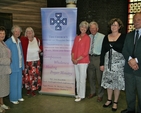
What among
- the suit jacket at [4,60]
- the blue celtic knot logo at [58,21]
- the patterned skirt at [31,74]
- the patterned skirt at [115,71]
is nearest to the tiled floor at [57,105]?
the patterned skirt at [31,74]

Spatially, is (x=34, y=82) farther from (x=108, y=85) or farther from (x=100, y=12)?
(x=100, y=12)

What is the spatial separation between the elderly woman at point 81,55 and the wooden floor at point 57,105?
23 centimetres

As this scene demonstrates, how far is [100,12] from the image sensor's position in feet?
20.7

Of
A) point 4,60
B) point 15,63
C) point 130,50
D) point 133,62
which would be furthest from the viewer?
point 15,63

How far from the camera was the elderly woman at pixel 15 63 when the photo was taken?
3412 mm

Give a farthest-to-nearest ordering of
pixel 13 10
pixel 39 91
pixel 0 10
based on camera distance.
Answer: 1. pixel 13 10
2. pixel 0 10
3. pixel 39 91

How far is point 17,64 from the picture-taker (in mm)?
3477

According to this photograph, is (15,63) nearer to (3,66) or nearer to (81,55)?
(3,66)

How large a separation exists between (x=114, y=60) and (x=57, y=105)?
1.37 m

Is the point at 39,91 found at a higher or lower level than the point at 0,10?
lower

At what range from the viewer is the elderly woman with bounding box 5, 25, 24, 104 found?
3.41m

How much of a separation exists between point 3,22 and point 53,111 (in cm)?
358

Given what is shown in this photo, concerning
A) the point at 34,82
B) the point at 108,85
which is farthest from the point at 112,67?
the point at 34,82

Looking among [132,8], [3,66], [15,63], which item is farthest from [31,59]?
[132,8]
